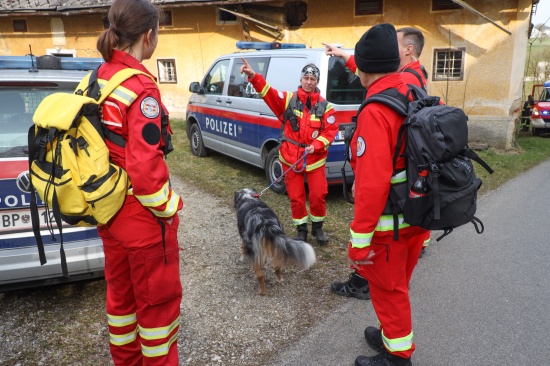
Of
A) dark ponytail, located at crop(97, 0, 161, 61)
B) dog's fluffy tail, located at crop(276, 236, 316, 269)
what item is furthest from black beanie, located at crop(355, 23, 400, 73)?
dog's fluffy tail, located at crop(276, 236, 316, 269)

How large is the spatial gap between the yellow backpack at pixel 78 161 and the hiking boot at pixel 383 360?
1.94 meters

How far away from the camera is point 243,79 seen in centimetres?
750

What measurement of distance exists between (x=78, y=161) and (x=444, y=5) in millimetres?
11926

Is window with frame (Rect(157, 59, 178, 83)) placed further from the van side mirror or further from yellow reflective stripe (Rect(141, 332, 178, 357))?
yellow reflective stripe (Rect(141, 332, 178, 357))

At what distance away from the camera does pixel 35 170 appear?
2.16 metres

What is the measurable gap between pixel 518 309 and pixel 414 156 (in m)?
2.25

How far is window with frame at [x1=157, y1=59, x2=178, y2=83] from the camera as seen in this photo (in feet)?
53.5

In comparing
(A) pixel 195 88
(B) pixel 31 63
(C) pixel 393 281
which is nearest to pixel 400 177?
(C) pixel 393 281

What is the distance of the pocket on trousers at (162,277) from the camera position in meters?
→ 2.23

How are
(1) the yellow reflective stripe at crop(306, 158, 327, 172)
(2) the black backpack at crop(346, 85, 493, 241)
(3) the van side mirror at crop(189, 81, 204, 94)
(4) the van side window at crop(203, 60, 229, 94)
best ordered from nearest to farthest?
(2) the black backpack at crop(346, 85, 493, 241) → (1) the yellow reflective stripe at crop(306, 158, 327, 172) → (4) the van side window at crop(203, 60, 229, 94) → (3) the van side mirror at crop(189, 81, 204, 94)

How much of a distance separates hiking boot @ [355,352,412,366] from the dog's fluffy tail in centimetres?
94

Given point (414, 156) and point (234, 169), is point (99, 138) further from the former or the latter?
point (234, 169)

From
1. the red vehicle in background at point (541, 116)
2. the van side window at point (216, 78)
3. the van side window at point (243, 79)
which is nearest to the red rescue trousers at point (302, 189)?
the van side window at point (243, 79)

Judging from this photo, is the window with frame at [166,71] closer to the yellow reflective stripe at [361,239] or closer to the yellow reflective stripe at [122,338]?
the yellow reflective stripe at [122,338]
